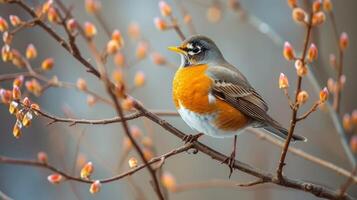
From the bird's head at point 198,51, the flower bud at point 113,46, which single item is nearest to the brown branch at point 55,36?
the flower bud at point 113,46

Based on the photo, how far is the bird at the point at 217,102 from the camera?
294 centimetres

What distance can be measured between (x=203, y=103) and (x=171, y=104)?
14.7 feet

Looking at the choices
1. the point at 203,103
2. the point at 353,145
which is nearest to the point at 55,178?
the point at 203,103

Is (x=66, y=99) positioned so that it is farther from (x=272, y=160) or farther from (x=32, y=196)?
(x=272, y=160)

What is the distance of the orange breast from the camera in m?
2.95

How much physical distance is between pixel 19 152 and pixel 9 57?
3.88 meters

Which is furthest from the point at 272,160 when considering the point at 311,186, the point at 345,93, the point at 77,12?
the point at 311,186

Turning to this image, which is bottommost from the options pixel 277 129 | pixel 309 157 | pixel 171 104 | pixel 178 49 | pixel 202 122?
pixel 309 157

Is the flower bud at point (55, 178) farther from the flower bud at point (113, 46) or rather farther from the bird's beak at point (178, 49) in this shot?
the bird's beak at point (178, 49)

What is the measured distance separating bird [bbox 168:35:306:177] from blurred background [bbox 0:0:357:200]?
6.04 feet

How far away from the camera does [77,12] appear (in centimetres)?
802

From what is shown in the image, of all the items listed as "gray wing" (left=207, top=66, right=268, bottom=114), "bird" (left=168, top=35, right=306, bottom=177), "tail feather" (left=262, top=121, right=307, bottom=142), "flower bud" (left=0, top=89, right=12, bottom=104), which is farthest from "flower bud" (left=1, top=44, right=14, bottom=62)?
"tail feather" (left=262, top=121, right=307, bottom=142)

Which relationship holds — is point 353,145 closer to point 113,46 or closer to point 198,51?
point 198,51

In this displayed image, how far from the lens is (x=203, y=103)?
2.97 m
